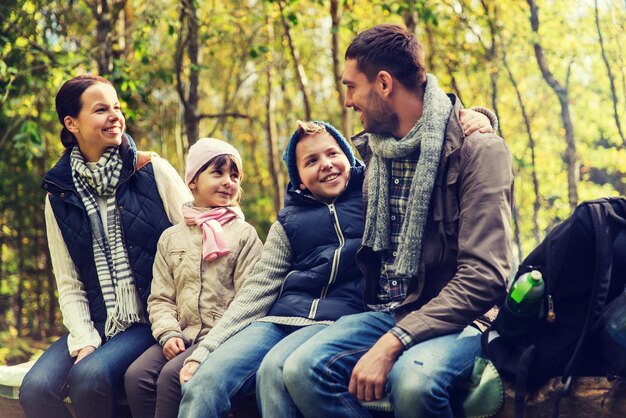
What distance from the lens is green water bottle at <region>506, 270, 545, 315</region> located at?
9.02ft

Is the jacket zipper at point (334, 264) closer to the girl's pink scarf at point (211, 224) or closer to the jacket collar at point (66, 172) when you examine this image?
the girl's pink scarf at point (211, 224)

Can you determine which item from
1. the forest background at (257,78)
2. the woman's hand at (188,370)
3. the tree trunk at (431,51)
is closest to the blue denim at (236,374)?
the woman's hand at (188,370)

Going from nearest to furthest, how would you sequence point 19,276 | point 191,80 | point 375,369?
point 375,369
point 191,80
point 19,276

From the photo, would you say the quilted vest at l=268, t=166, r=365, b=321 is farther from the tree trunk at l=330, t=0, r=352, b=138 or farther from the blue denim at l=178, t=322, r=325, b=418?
the tree trunk at l=330, t=0, r=352, b=138

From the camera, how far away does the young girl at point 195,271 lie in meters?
3.47

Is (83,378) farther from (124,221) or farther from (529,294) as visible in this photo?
(529,294)

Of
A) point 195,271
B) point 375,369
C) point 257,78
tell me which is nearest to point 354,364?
point 375,369

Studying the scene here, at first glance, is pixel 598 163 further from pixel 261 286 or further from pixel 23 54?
pixel 261 286

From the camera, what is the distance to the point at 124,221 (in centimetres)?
393

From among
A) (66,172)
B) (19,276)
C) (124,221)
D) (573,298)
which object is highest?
(66,172)

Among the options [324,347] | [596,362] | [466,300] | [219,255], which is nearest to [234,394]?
[324,347]

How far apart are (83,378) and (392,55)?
1.95m

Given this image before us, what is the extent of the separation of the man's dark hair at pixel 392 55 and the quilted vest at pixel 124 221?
131cm

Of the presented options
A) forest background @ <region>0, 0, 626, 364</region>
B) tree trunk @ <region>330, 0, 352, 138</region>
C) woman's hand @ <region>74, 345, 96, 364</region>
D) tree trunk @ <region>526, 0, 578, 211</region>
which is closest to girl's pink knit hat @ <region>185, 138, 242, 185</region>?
woman's hand @ <region>74, 345, 96, 364</region>
